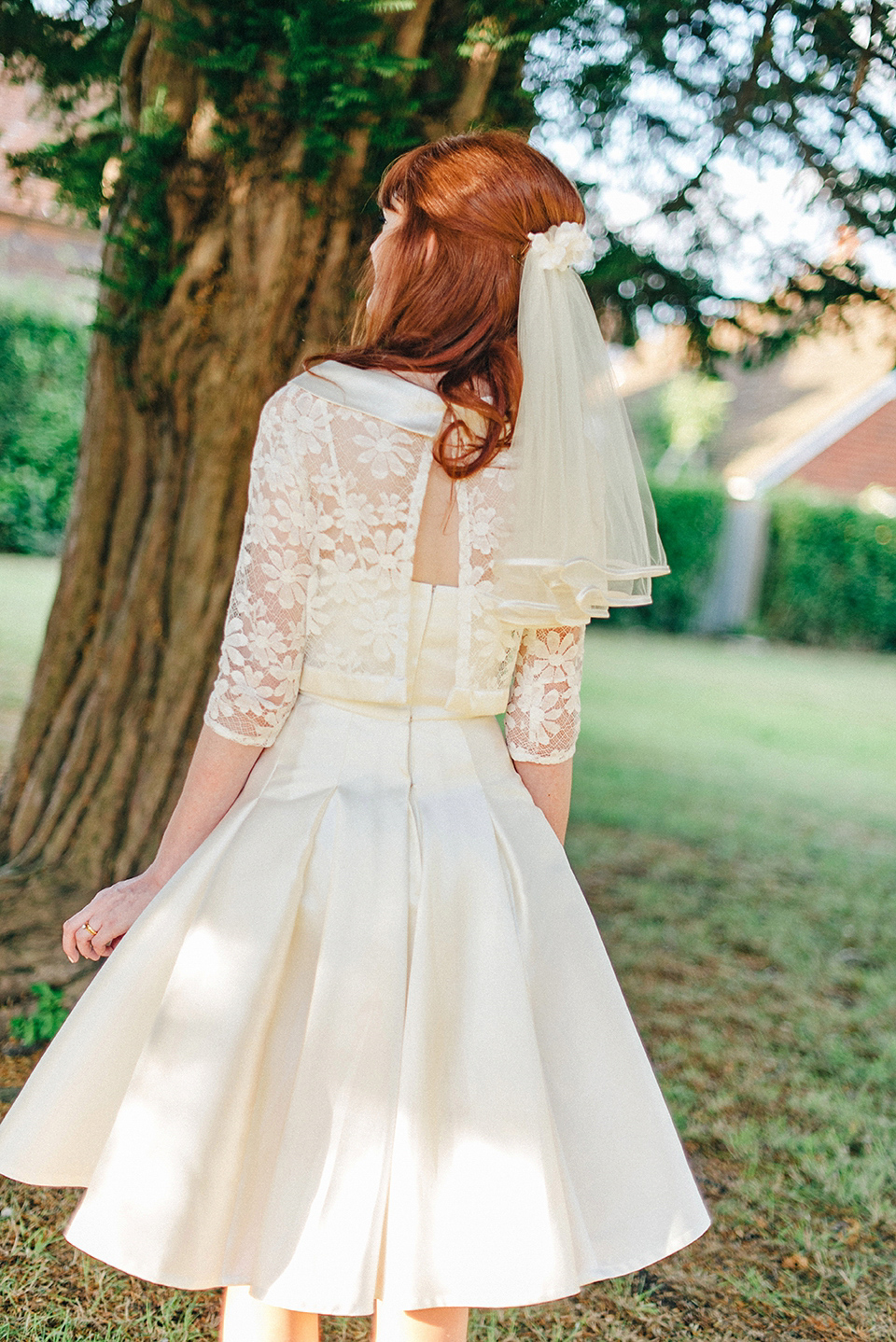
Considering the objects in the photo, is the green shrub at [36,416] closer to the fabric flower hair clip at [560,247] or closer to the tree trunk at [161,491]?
the tree trunk at [161,491]

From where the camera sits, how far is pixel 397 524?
1.44 metres

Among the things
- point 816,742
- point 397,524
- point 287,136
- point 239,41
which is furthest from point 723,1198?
point 816,742

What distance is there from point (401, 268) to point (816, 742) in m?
8.20

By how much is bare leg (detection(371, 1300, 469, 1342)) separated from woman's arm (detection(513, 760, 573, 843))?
672 millimetres

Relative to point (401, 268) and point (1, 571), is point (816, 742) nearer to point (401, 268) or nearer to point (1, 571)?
point (401, 268)

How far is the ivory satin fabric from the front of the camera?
1.33m

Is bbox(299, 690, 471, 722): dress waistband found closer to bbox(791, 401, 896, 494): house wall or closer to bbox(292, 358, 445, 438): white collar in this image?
bbox(292, 358, 445, 438): white collar

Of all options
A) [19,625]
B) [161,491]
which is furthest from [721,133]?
[19,625]

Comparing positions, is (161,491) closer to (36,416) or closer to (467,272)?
(467,272)

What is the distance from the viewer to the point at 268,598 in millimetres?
1463

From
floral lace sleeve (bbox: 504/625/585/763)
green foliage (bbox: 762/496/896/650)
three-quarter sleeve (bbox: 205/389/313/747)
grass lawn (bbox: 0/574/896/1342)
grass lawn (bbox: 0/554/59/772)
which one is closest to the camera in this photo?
three-quarter sleeve (bbox: 205/389/313/747)

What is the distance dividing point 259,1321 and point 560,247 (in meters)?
1.50

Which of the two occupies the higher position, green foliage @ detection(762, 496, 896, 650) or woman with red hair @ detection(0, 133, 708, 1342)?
green foliage @ detection(762, 496, 896, 650)

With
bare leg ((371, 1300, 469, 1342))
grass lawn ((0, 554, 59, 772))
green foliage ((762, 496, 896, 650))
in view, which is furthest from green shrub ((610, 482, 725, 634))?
bare leg ((371, 1300, 469, 1342))
